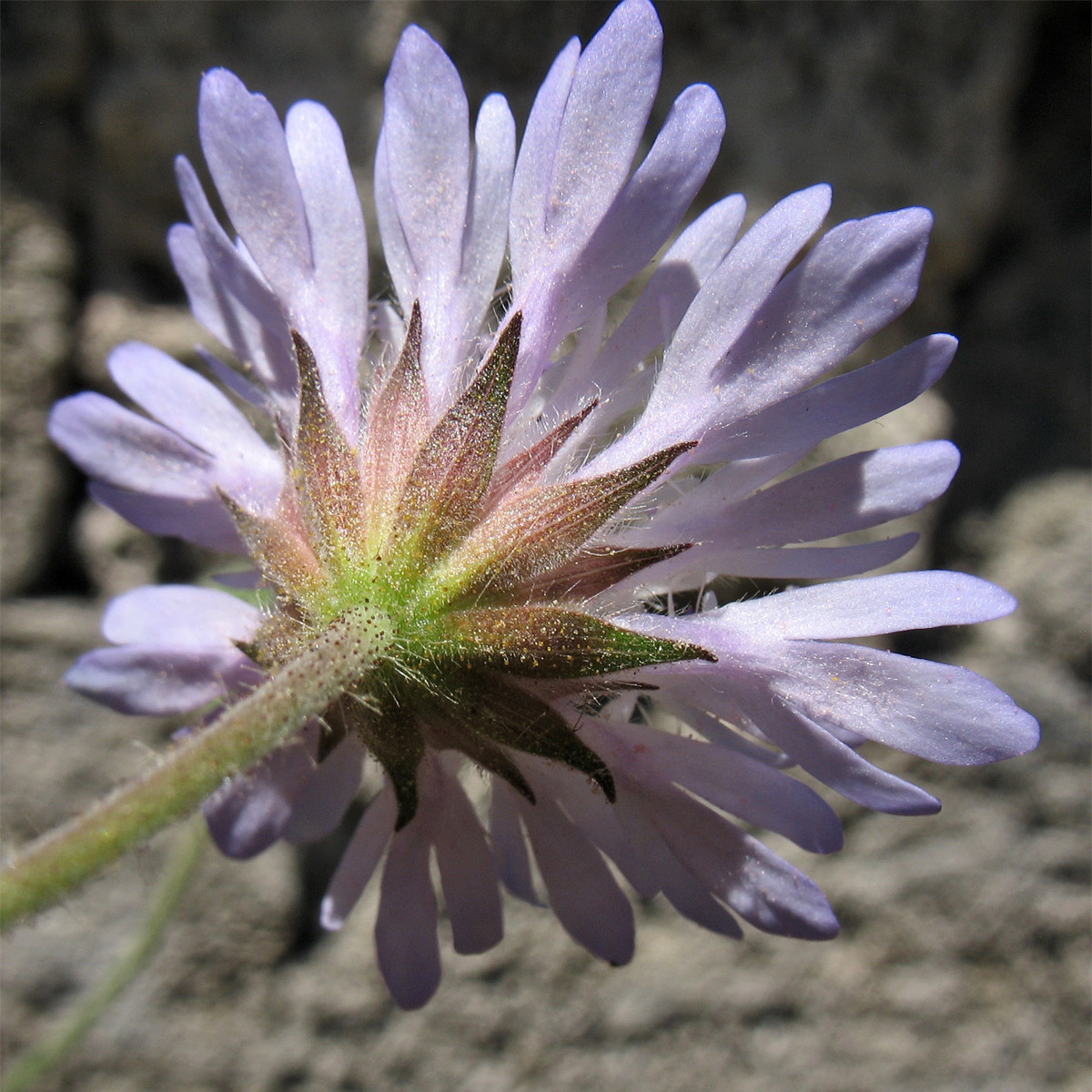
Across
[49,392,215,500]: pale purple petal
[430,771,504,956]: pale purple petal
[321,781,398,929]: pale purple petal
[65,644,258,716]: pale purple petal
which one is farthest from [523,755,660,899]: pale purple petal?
[49,392,215,500]: pale purple petal

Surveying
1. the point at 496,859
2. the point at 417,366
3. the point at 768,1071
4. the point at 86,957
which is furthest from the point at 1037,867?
the point at 86,957

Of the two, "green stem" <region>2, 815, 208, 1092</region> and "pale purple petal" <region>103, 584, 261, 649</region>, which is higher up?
"pale purple petal" <region>103, 584, 261, 649</region>

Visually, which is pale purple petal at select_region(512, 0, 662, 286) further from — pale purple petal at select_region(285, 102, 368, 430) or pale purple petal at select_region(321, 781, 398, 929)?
pale purple petal at select_region(321, 781, 398, 929)

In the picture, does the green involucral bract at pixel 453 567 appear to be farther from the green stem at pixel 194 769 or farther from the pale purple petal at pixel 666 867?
the pale purple petal at pixel 666 867

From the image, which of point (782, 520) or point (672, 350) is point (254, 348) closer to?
point (672, 350)

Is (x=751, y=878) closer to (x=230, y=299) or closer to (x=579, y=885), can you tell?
(x=579, y=885)

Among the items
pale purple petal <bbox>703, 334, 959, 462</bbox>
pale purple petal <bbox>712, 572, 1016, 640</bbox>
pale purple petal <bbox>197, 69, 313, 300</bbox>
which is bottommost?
pale purple petal <bbox>712, 572, 1016, 640</bbox>
